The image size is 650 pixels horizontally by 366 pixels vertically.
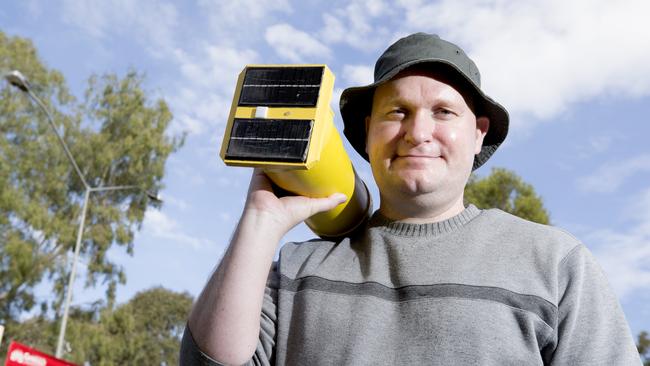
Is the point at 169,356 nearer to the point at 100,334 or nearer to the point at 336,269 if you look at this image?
the point at 100,334

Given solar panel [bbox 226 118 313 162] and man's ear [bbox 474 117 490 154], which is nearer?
solar panel [bbox 226 118 313 162]

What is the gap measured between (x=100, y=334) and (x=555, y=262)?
17.6 meters

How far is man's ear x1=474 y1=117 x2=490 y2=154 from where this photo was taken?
7.53 feet

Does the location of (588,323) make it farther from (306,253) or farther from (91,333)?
(91,333)

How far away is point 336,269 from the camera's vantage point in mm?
2078

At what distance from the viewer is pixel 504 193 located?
16.6 meters

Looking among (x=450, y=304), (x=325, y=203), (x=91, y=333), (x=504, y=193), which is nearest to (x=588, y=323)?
(x=450, y=304)

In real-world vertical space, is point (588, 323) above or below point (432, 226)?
below

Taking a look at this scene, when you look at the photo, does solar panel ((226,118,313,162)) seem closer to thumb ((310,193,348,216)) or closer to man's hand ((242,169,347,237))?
man's hand ((242,169,347,237))

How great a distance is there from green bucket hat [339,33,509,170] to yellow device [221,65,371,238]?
279 millimetres

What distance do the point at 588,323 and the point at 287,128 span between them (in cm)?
97

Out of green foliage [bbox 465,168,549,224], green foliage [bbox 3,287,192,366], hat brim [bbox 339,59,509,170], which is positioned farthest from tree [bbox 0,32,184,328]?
hat brim [bbox 339,59,509,170]

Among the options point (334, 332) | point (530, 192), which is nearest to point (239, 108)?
point (334, 332)

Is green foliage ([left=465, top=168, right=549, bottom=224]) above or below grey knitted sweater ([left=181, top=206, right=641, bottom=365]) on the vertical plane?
above
